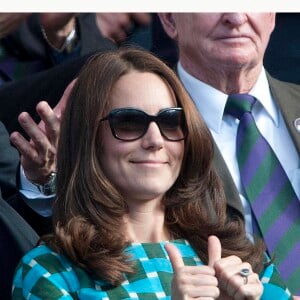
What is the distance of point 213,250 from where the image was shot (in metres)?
2.59

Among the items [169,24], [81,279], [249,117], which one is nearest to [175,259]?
[81,279]

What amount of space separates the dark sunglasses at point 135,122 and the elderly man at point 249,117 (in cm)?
45

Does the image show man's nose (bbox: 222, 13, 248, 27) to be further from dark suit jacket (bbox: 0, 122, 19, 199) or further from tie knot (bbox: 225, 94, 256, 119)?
dark suit jacket (bbox: 0, 122, 19, 199)

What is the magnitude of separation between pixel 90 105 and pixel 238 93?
83cm

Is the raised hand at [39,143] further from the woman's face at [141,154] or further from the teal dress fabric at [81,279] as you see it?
the teal dress fabric at [81,279]

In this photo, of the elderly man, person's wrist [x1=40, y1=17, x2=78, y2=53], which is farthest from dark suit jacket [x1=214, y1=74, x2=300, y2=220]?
person's wrist [x1=40, y1=17, x2=78, y2=53]

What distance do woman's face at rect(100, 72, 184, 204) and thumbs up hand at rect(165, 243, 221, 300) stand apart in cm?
30

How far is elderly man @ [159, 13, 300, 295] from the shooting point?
3.18m

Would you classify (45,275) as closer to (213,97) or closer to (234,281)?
(234,281)

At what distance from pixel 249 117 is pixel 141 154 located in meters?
0.70

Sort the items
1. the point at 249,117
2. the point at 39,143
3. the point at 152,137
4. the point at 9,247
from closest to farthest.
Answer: the point at 152,137
the point at 9,247
the point at 39,143
the point at 249,117

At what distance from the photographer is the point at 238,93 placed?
349 centimetres

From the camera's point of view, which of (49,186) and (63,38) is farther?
(63,38)

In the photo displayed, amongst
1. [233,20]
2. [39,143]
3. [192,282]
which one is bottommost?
[192,282]
